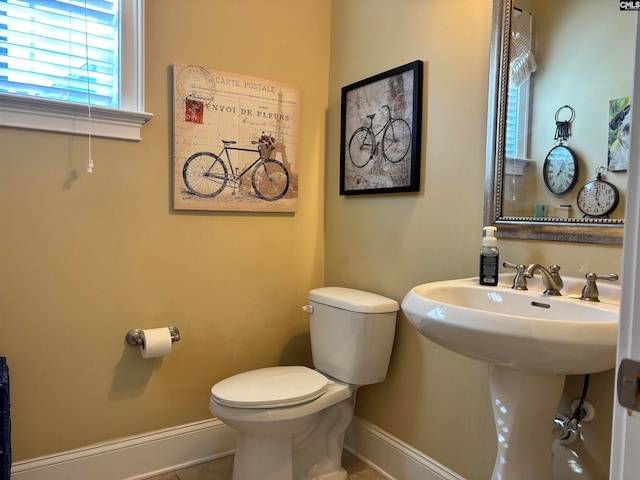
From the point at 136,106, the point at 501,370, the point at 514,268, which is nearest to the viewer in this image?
the point at 501,370

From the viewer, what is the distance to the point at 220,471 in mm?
1940

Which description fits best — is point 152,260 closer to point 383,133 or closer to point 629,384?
point 383,133

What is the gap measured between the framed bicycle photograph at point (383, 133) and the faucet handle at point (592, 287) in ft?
2.37

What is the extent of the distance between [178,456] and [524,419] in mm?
1423

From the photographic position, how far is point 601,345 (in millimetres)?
917

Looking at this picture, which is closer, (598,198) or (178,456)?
(598,198)

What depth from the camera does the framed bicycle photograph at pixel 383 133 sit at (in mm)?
1765

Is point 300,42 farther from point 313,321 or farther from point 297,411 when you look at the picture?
point 297,411

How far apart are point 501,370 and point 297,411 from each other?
72 centimetres

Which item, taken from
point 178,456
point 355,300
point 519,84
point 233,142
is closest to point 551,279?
point 519,84

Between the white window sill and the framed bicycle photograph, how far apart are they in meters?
0.85

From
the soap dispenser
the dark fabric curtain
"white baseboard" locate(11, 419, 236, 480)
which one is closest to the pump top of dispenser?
the soap dispenser

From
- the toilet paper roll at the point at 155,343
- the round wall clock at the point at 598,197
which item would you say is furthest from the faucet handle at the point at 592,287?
the toilet paper roll at the point at 155,343

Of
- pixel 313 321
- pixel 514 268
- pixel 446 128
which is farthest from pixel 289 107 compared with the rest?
pixel 514 268
